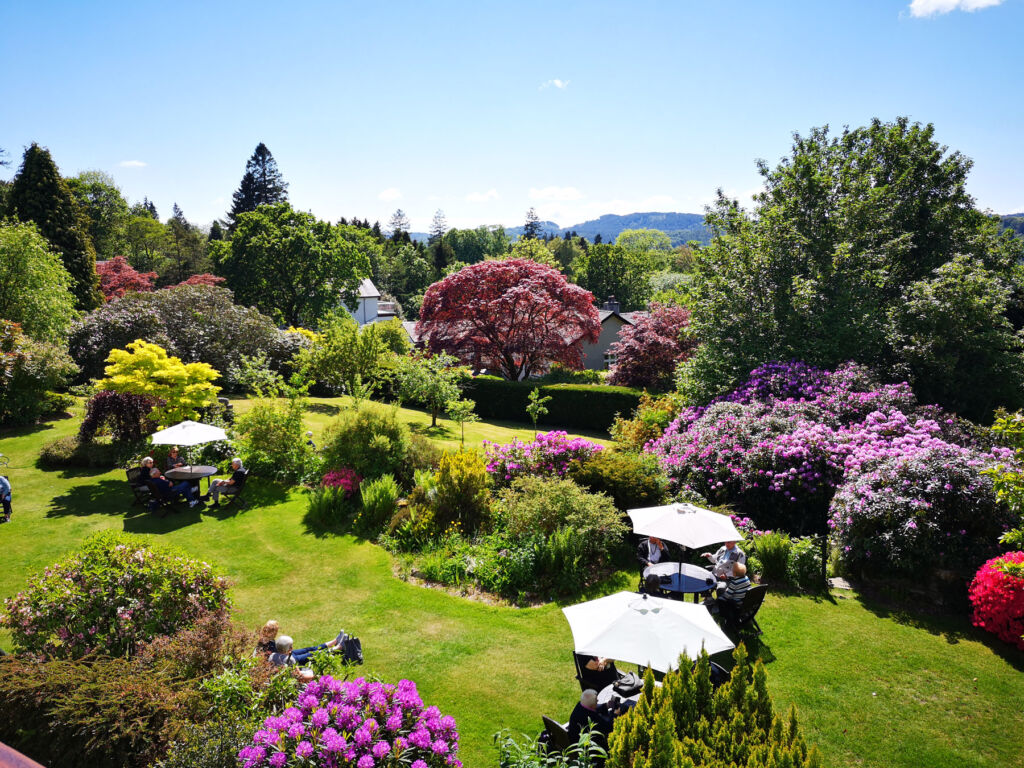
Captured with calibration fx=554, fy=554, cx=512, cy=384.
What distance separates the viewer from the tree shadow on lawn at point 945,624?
7.86 m

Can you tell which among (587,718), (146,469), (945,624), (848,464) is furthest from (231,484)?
(945,624)

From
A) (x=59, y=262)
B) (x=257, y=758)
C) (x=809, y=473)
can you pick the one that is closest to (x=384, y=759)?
(x=257, y=758)

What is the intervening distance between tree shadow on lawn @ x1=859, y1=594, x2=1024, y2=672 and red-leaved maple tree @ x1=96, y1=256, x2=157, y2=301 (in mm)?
47812

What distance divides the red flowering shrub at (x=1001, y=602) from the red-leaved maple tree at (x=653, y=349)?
59.1 feet

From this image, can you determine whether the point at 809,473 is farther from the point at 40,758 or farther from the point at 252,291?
the point at 252,291

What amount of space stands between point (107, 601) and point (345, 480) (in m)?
6.70

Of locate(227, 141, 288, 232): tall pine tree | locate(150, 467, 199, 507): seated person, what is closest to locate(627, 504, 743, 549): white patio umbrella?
locate(150, 467, 199, 507): seated person

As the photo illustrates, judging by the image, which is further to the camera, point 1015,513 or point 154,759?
point 1015,513

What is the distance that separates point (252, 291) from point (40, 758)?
1463 inches

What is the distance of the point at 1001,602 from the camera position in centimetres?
793

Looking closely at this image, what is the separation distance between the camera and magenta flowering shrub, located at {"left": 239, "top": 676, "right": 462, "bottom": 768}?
448 cm

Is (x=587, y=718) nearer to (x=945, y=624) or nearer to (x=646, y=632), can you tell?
(x=646, y=632)

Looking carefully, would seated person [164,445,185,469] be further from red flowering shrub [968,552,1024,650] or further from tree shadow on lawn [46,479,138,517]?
red flowering shrub [968,552,1024,650]

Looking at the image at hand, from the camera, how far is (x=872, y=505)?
987 cm
